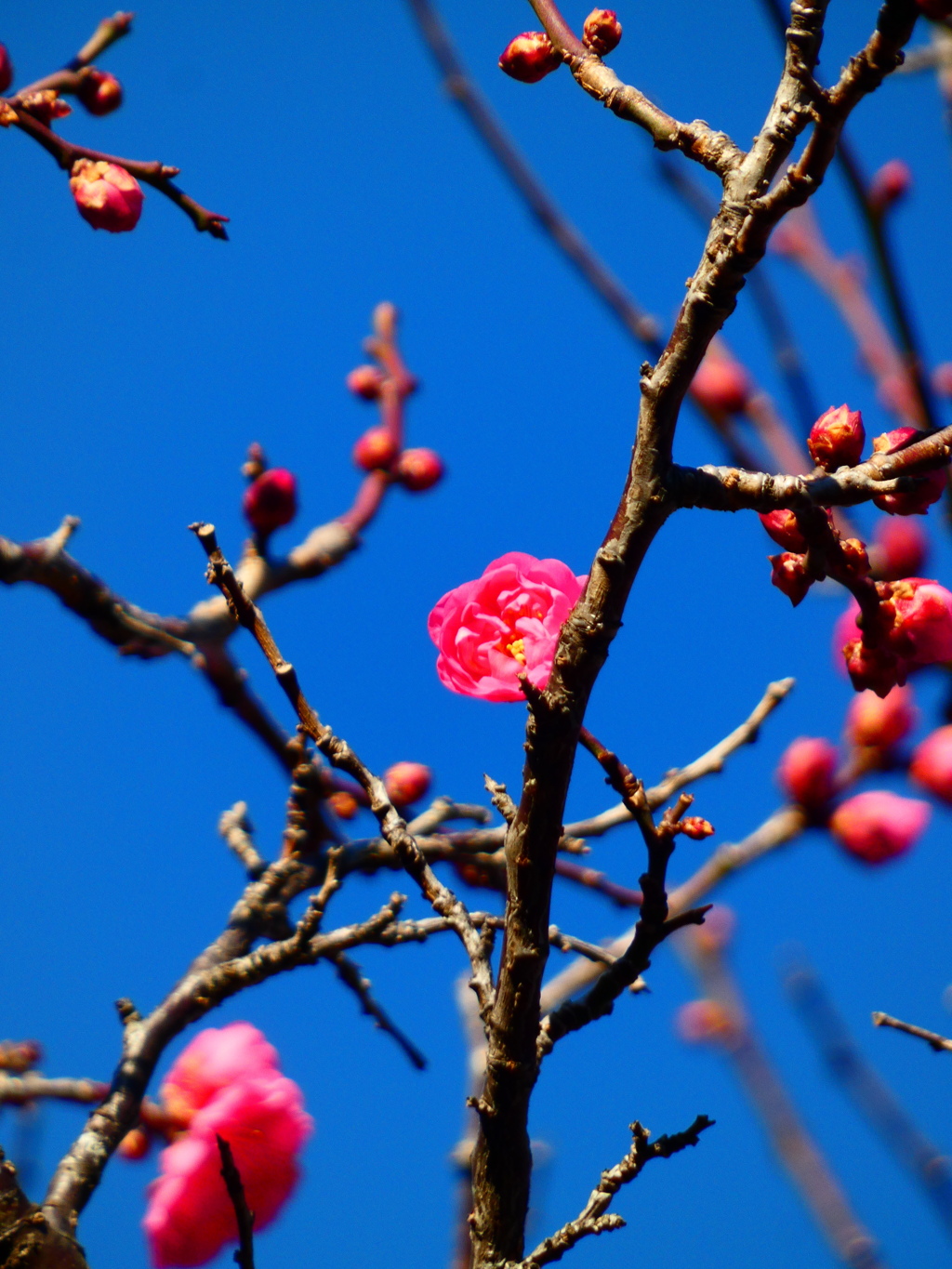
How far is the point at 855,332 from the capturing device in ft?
11.2

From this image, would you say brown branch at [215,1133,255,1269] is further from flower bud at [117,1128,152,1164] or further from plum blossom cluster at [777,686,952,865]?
plum blossom cluster at [777,686,952,865]

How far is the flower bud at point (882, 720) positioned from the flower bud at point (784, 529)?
4.37 ft

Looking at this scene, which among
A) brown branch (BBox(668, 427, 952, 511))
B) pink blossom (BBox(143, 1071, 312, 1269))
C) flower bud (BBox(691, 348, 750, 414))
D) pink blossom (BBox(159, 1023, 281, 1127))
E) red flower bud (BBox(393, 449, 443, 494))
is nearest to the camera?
brown branch (BBox(668, 427, 952, 511))

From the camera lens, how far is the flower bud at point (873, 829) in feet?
8.74

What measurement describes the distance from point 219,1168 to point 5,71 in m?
2.50

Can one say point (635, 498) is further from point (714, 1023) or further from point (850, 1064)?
point (714, 1023)

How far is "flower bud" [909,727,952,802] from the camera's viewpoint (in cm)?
249

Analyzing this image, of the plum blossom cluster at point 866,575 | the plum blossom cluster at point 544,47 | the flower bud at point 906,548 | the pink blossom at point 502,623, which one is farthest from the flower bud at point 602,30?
the flower bud at point 906,548

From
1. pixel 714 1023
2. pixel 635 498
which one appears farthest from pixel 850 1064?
pixel 635 498

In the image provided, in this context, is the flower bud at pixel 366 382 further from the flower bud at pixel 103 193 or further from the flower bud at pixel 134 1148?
the flower bud at pixel 134 1148

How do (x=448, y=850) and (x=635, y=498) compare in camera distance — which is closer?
(x=635, y=498)

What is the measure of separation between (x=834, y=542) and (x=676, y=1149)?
2.56ft

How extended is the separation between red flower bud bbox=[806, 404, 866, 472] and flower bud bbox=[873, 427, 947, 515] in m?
0.03

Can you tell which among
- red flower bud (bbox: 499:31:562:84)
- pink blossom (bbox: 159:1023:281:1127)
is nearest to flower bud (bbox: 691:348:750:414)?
red flower bud (bbox: 499:31:562:84)
